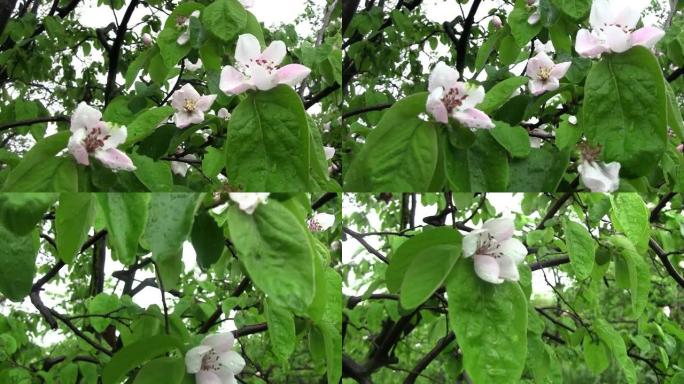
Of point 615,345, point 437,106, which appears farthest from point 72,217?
point 615,345

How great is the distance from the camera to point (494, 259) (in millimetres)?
466

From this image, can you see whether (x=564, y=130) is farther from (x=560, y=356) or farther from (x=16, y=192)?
(x=560, y=356)

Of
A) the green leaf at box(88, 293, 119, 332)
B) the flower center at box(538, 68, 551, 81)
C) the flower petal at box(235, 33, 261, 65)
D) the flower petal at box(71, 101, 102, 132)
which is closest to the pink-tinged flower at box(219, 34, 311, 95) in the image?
the flower petal at box(235, 33, 261, 65)

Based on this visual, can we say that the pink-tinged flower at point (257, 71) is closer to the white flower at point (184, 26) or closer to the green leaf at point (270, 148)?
the green leaf at point (270, 148)

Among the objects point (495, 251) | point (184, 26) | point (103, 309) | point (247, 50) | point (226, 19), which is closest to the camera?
point (495, 251)

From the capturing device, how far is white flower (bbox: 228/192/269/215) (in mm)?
422

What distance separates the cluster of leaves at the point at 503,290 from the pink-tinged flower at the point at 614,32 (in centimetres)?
17

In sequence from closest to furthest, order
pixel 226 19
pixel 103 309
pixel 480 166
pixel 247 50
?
pixel 480 166 < pixel 247 50 < pixel 226 19 < pixel 103 309

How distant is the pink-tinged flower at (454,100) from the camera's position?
543 millimetres

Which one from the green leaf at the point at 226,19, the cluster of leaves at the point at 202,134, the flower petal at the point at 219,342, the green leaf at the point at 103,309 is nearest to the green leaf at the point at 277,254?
the cluster of leaves at the point at 202,134

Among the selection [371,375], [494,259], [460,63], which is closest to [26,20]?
[460,63]

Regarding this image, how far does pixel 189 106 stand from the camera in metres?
0.99

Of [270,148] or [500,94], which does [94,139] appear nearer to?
[270,148]

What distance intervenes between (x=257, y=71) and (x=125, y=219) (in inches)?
6.8
